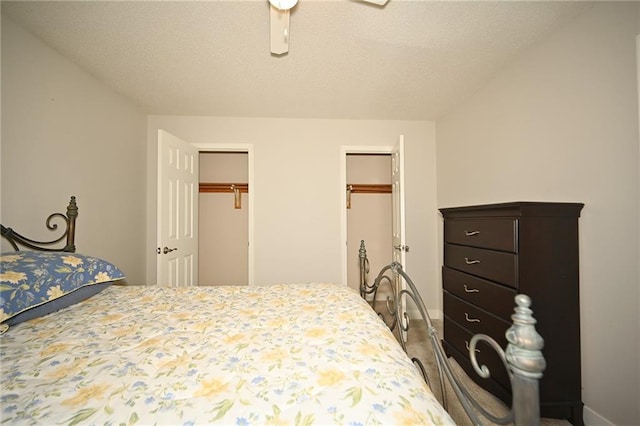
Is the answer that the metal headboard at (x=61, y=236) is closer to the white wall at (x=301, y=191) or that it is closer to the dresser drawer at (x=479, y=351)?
the white wall at (x=301, y=191)

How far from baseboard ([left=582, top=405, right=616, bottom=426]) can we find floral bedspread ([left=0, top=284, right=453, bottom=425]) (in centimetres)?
151

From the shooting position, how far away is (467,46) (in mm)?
1836

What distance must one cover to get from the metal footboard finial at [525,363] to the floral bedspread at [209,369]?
0.16m

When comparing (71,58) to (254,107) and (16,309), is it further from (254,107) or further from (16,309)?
(16,309)

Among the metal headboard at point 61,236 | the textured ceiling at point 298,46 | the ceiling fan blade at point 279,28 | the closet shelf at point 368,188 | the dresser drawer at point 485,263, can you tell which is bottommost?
the dresser drawer at point 485,263

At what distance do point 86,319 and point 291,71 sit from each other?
2.11 m

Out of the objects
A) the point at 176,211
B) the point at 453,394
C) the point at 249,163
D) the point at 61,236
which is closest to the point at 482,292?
the point at 453,394

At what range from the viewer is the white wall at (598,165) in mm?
1349

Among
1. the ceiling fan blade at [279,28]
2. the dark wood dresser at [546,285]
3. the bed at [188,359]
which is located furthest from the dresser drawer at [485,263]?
the ceiling fan blade at [279,28]

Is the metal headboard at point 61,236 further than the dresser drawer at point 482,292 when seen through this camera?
Yes

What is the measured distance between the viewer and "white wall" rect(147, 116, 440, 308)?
3068 mm

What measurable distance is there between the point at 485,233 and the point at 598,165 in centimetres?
69

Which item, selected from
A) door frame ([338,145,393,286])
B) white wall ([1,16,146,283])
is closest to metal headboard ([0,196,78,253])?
white wall ([1,16,146,283])

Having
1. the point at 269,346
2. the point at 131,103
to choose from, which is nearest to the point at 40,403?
the point at 269,346
